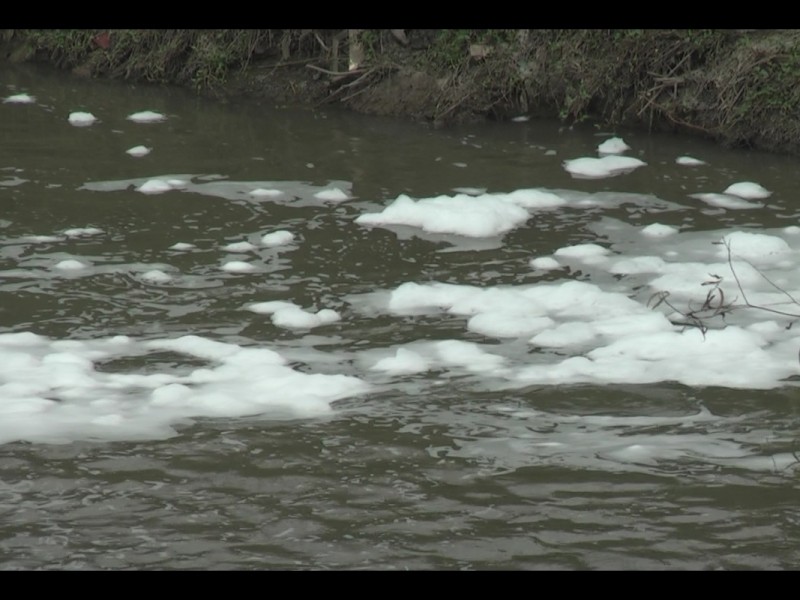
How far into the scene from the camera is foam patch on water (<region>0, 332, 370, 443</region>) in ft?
11.7

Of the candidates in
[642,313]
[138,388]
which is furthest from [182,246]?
[642,313]

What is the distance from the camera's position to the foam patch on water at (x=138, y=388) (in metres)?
3.57

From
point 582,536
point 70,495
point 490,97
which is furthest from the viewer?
point 490,97

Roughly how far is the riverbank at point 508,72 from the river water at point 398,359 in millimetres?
348

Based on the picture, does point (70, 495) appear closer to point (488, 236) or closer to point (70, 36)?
point (488, 236)

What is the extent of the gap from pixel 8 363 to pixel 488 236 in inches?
89.6

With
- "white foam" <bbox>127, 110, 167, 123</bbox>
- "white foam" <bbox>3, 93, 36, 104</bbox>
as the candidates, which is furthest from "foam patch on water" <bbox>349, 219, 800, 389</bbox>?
"white foam" <bbox>3, 93, 36, 104</bbox>

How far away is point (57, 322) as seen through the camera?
4.35 metres

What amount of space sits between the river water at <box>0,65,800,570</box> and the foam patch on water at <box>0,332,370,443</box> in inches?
0.5

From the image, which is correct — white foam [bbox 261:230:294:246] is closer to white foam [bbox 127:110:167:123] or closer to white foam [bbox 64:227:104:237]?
white foam [bbox 64:227:104:237]

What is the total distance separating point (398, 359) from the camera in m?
4.02

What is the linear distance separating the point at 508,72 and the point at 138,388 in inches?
170

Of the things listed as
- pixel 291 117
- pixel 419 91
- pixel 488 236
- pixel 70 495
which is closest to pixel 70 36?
pixel 291 117

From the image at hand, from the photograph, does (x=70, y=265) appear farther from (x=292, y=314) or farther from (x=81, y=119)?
(x=81, y=119)
